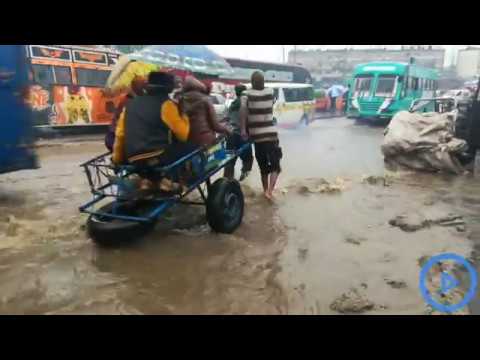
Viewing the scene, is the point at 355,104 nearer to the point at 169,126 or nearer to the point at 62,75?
the point at 62,75

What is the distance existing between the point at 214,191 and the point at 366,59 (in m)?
57.3

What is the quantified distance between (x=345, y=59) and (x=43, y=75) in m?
50.3

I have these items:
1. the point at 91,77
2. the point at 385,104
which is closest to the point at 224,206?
the point at 91,77

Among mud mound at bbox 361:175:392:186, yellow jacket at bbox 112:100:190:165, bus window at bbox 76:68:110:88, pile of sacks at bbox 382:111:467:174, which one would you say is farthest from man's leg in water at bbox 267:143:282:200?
→ bus window at bbox 76:68:110:88

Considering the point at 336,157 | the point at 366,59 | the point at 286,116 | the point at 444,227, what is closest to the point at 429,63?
the point at 366,59

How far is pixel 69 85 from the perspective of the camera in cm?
1488

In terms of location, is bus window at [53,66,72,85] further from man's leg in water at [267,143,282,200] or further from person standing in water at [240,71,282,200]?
man's leg in water at [267,143,282,200]

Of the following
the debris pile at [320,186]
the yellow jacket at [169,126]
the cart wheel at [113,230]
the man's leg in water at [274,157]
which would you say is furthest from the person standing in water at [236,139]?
the cart wheel at [113,230]

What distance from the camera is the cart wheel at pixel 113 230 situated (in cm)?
412

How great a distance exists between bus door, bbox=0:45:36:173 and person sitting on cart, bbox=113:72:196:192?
2877 millimetres

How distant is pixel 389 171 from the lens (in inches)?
343

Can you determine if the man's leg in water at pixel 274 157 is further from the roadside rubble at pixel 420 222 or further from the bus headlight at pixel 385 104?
the bus headlight at pixel 385 104

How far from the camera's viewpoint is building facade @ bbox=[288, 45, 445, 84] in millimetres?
55281
